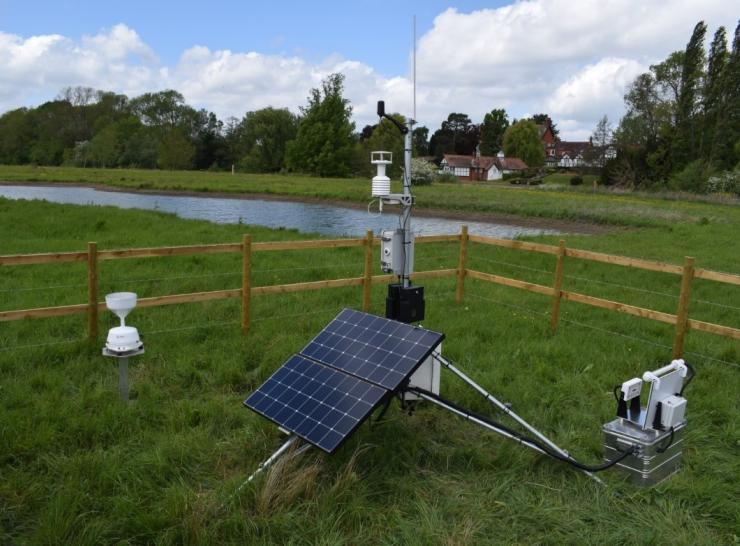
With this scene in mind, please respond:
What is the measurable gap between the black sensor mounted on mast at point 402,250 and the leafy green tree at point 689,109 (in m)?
54.9

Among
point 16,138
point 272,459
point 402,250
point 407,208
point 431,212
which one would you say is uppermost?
point 16,138

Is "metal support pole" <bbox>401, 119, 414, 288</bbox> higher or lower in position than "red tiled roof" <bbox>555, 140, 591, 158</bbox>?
lower

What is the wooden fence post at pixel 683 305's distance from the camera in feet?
22.1

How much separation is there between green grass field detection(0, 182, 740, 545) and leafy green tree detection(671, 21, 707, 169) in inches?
1979

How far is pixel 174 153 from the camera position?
72000 millimetres

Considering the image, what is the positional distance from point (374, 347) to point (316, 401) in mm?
637

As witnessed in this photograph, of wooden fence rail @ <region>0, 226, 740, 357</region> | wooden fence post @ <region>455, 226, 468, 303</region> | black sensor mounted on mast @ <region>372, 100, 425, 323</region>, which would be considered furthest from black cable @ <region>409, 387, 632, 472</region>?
wooden fence post @ <region>455, 226, 468, 303</region>

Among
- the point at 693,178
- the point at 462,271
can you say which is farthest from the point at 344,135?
the point at 462,271

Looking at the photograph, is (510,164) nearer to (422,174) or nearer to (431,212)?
(422,174)

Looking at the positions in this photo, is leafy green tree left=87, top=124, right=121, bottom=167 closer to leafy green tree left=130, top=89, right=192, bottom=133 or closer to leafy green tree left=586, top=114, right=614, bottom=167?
leafy green tree left=130, top=89, right=192, bottom=133

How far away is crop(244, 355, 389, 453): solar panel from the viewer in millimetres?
4055

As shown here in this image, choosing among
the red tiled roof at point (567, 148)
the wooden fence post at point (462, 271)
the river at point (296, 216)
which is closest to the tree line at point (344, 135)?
the red tiled roof at point (567, 148)

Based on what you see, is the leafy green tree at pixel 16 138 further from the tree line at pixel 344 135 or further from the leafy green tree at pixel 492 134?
the leafy green tree at pixel 492 134

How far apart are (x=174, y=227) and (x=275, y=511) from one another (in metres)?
14.4
